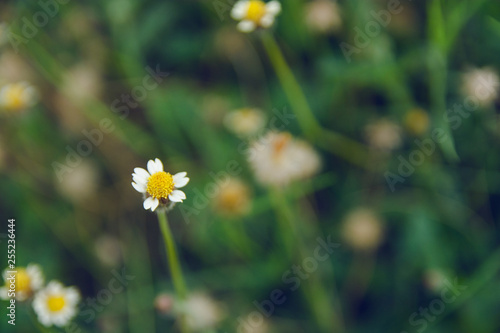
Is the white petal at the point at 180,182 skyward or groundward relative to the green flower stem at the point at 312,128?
groundward

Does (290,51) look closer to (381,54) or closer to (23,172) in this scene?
(381,54)

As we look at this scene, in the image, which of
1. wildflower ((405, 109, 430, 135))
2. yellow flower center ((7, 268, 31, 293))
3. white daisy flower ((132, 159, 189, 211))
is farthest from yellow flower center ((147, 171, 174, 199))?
wildflower ((405, 109, 430, 135))

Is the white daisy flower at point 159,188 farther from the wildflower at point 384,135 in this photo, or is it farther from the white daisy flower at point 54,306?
the wildflower at point 384,135

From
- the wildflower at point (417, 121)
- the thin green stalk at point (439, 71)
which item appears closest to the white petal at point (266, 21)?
the thin green stalk at point (439, 71)

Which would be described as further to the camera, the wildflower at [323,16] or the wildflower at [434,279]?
the wildflower at [323,16]

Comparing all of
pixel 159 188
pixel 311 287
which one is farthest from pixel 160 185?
pixel 311 287

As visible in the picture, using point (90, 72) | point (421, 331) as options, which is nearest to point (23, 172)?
point (90, 72)

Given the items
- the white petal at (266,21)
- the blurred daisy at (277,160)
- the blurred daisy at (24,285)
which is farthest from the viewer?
the blurred daisy at (277,160)
